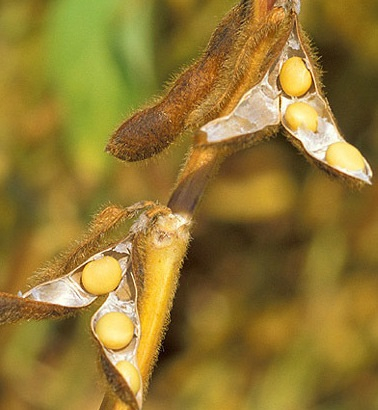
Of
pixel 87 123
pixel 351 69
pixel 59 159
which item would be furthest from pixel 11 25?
pixel 351 69

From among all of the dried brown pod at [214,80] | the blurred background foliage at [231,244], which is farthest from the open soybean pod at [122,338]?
the blurred background foliage at [231,244]

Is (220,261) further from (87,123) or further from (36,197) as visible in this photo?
(87,123)

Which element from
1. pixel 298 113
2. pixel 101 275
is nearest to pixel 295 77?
pixel 298 113

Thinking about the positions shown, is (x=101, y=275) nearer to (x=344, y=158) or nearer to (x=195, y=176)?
(x=195, y=176)

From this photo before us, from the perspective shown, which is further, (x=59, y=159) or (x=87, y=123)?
(x=59, y=159)

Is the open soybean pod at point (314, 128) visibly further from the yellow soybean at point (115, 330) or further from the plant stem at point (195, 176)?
the yellow soybean at point (115, 330)

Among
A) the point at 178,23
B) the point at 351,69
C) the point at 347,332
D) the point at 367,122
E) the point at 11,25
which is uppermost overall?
the point at 11,25

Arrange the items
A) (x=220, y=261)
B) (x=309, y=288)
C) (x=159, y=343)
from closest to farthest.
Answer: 1. (x=159, y=343)
2. (x=309, y=288)
3. (x=220, y=261)
